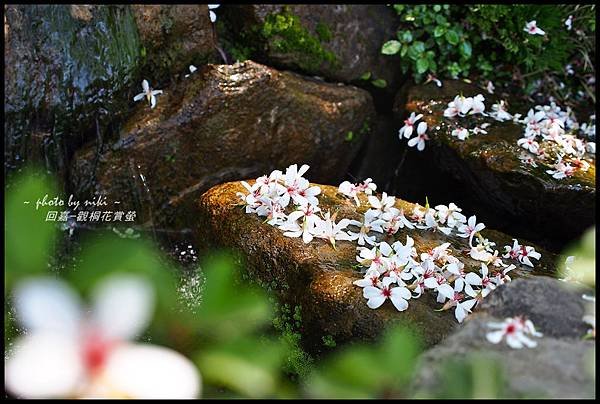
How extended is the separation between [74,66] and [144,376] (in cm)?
363

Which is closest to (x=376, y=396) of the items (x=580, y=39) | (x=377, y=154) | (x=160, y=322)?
(x=160, y=322)

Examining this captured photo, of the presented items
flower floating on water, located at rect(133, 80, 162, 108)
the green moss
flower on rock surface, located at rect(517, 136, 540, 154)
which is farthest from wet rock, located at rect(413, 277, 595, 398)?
the green moss

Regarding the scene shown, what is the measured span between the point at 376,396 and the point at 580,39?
519cm

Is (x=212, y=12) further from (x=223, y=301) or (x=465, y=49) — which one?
(x=223, y=301)

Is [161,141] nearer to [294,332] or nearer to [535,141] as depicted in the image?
[294,332]

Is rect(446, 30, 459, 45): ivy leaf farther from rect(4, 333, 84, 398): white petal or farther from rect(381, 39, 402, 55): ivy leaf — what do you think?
rect(4, 333, 84, 398): white petal

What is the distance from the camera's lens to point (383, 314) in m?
2.70

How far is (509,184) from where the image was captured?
3.97 meters

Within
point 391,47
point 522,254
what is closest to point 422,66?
point 391,47

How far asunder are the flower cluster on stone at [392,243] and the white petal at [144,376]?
2064mm

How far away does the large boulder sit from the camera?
12.5 feet

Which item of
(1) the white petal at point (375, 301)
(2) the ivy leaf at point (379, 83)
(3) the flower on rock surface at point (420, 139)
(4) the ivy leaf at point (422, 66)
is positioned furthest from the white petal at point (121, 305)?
(2) the ivy leaf at point (379, 83)

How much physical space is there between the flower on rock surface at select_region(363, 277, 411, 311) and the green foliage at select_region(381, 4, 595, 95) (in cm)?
249

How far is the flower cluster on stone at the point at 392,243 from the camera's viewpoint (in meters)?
2.77
